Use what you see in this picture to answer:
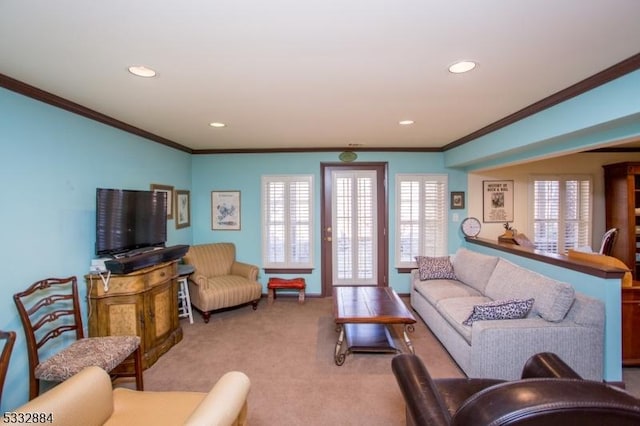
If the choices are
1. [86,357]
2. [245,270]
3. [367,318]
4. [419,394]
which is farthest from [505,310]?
[245,270]

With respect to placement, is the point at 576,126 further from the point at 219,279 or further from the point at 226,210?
the point at 226,210

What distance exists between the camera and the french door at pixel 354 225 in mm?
5184

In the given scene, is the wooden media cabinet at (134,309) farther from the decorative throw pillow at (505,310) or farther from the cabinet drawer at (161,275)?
the decorative throw pillow at (505,310)

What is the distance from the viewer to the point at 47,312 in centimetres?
251

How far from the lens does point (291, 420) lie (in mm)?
2240

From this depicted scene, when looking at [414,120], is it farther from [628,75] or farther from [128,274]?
[128,274]

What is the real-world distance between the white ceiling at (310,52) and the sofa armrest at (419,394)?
1750 mm

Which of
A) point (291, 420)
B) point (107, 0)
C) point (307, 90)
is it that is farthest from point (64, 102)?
point (291, 420)

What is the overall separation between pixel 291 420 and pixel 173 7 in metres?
2.52

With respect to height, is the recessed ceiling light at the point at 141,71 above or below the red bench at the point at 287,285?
above

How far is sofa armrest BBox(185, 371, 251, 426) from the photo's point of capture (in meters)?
1.19

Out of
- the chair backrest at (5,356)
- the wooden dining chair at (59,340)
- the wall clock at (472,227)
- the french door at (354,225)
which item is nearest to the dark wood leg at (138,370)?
the wooden dining chair at (59,340)

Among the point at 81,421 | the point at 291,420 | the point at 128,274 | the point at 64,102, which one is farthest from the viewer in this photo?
the point at 128,274

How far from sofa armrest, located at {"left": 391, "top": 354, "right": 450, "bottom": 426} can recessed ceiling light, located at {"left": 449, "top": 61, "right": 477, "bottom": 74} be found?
5.94ft
